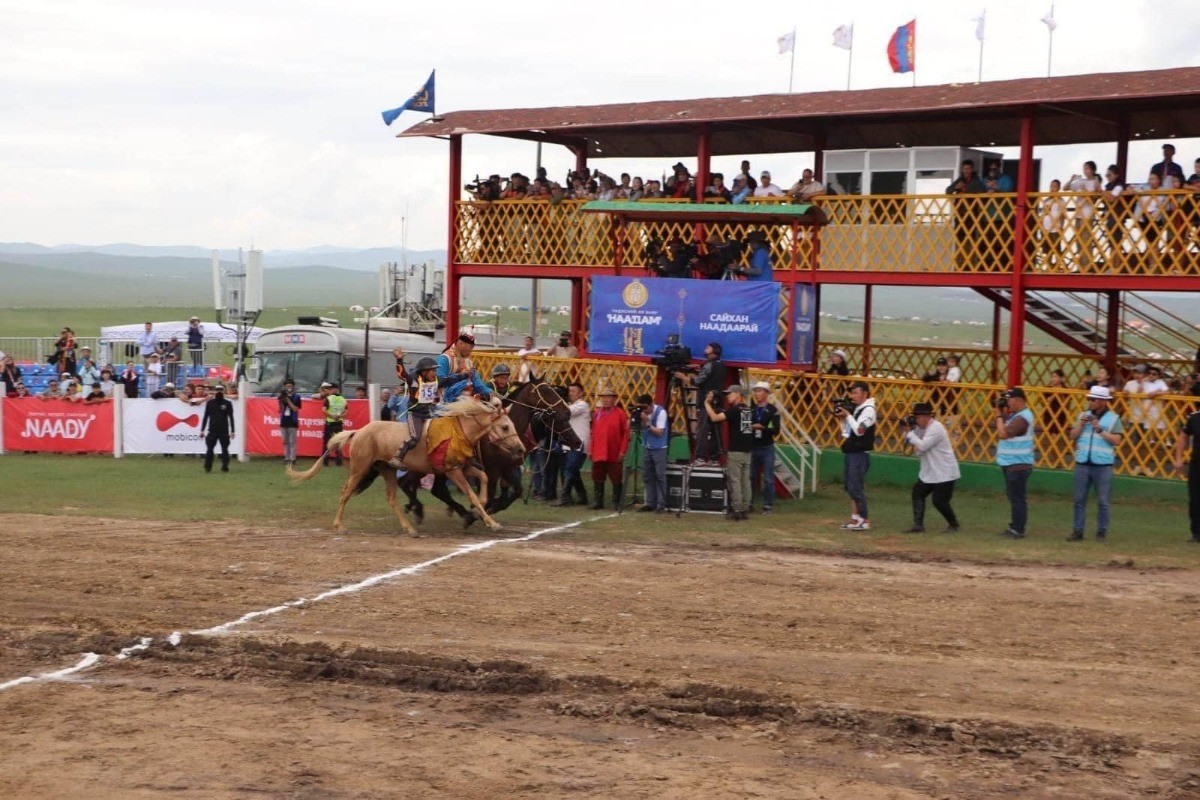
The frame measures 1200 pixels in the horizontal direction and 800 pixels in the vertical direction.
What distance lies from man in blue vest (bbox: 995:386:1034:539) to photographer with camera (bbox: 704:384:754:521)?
10.9ft

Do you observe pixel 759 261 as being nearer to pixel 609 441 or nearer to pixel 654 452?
pixel 654 452

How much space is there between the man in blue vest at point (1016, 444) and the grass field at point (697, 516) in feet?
2.11

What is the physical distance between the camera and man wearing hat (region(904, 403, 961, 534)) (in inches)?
709

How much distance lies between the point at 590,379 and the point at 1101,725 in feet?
60.2

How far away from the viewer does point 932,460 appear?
1809 centimetres

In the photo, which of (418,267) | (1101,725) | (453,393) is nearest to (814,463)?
(453,393)

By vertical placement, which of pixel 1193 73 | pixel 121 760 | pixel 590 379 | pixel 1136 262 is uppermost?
pixel 1193 73

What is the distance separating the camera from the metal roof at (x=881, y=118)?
2248 cm

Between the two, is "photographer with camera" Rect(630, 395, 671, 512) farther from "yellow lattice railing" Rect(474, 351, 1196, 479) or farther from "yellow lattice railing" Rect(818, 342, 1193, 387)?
"yellow lattice railing" Rect(818, 342, 1193, 387)

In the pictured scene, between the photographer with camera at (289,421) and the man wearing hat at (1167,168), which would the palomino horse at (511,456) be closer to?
the photographer with camera at (289,421)

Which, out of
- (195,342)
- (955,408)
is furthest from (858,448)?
(195,342)

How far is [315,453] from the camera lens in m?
27.4

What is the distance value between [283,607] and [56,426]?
17.8m

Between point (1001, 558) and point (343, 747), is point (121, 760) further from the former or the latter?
point (1001, 558)
